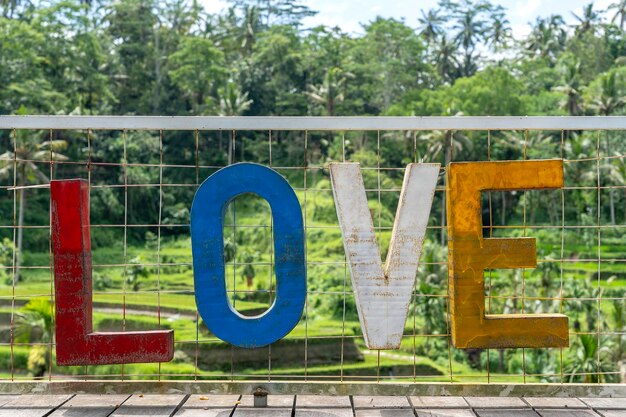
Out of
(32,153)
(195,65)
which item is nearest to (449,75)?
(195,65)

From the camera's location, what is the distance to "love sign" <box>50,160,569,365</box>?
5.13 m

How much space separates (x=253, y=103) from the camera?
158 ft

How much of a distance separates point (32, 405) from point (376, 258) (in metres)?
2.49

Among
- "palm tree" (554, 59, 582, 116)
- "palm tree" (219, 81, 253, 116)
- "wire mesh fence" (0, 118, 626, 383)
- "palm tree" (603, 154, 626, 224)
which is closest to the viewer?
"wire mesh fence" (0, 118, 626, 383)

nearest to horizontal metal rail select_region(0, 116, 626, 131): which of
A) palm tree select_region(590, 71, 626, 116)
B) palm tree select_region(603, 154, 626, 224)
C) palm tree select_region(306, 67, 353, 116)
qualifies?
palm tree select_region(603, 154, 626, 224)

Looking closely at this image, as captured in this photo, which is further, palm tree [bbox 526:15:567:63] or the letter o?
palm tree [bbox 526:15:567:63]

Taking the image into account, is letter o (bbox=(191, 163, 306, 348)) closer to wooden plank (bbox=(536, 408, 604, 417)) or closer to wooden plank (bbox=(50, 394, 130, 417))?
wooden plank (bbox=(50, 394, 130, 417))

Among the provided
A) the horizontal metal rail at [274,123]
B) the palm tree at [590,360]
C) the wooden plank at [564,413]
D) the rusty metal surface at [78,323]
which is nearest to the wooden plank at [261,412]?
the rusty metal surface at [78,323]

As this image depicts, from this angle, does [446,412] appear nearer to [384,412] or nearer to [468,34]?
[384,412]

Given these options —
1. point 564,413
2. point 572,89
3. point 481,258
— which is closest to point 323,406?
point 481,258

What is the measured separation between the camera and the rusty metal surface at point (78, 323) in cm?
512

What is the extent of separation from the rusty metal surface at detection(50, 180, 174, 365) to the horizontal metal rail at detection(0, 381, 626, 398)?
27cm

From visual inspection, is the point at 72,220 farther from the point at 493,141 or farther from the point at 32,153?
the point at 493,141

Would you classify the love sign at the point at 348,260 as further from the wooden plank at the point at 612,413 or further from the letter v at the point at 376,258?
the wooden plank at the point at 612,413
